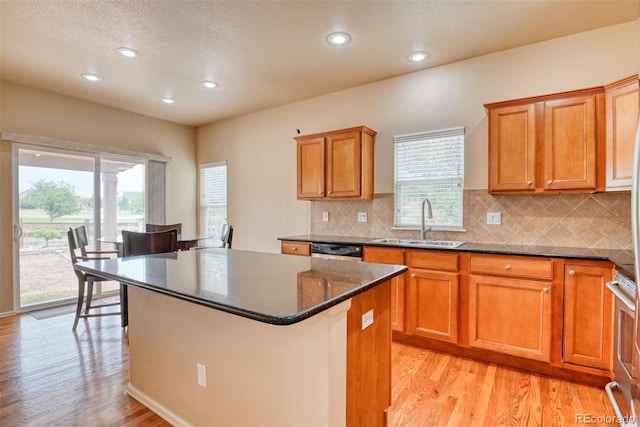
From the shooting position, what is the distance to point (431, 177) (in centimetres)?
339

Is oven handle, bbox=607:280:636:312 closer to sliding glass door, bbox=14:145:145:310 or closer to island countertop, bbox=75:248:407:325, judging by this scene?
island countertop, bbox=75:248:407:325

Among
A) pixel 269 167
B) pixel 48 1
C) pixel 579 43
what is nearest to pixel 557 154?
pixel 579 43

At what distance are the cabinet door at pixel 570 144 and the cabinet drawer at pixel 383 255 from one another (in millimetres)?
1303

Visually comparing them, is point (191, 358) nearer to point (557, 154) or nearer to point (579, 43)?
point (557, 154)

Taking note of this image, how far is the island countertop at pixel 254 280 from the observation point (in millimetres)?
1083

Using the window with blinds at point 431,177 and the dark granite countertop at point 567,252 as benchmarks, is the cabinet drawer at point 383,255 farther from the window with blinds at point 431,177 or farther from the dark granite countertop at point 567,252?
the window with blinds at point 431,177

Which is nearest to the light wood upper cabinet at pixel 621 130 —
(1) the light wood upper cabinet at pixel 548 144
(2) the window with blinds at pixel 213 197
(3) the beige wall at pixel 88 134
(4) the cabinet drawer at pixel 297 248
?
(1) the light wood upper cabinet at pixel 548 144

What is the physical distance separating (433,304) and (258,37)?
2771 mm

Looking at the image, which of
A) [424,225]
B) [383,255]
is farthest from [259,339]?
[424,225]

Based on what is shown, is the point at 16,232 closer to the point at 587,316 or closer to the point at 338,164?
the point at 338,164

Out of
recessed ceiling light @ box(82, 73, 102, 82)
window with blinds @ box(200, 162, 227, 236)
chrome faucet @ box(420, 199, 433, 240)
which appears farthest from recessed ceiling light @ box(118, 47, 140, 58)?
chrome faucet @ box(420, 199, 433, 240)

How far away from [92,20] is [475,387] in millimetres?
3993

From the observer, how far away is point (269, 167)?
15.4ft

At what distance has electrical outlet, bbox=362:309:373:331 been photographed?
149 cm
